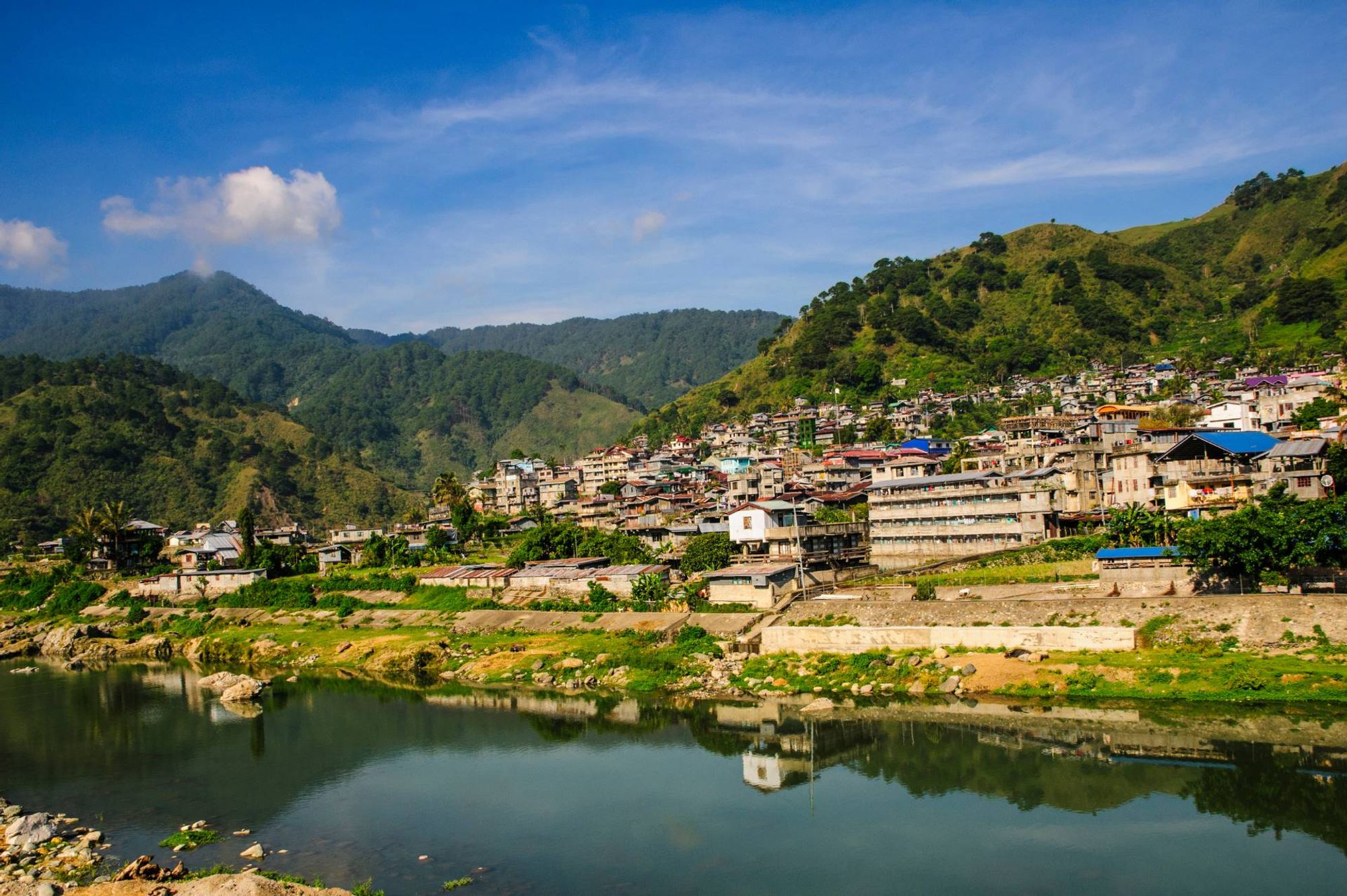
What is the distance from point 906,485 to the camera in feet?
180

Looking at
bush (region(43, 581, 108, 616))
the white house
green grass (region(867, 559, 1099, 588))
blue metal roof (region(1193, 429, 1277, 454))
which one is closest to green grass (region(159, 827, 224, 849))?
green grass (region(867, 559, 1099, 588))

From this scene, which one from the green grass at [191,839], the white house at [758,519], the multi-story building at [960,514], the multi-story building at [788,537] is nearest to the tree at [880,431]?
the multi-story building at [960,514]

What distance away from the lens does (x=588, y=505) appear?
8162cm

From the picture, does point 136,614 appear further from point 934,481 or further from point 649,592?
point 934,481

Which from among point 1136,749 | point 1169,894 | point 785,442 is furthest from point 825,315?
point 1169,894

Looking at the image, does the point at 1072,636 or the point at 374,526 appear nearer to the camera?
the point at 1072,636

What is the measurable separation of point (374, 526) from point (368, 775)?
8962cm

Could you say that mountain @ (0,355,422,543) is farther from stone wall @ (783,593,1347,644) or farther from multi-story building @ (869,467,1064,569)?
stone wall @ (783,593,1347,644)

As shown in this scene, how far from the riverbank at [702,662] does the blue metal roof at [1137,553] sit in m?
4.40

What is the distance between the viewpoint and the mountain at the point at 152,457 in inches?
4040

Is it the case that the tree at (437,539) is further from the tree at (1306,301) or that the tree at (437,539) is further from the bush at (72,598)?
the tree at (1306,301)

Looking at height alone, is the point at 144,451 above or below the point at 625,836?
above

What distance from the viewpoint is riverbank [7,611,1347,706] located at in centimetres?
3069

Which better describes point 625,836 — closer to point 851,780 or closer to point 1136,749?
point 851,780
